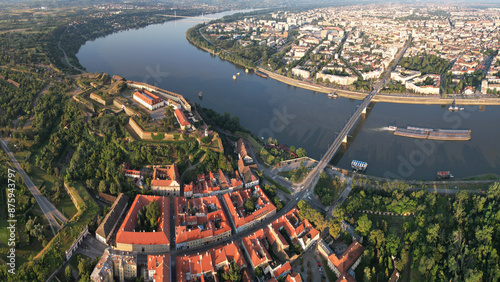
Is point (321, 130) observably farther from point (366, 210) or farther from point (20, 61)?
point (20, 61)

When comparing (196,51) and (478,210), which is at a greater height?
(478,210)

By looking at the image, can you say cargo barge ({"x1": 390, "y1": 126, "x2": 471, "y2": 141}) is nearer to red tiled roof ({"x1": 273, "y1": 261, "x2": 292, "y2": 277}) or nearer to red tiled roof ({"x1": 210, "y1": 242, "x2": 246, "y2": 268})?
red tiled roof ({"x1": 273, "y1": 261, "x2": 292, "y2": 277})

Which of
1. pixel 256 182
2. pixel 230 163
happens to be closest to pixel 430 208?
pixel 256 182

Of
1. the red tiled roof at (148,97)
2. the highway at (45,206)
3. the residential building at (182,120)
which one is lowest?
the highway at (45,206)

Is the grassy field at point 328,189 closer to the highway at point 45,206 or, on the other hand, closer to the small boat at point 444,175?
the small boat at point 444,175

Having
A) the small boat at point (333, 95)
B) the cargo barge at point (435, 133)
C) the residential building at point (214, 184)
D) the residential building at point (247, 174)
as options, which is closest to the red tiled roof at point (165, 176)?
the residential building at point (214, 184)
